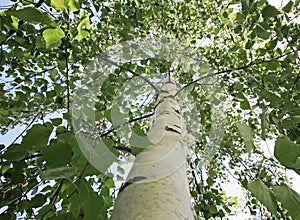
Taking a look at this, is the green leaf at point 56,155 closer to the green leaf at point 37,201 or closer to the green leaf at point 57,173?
the green leaf at point 57,173

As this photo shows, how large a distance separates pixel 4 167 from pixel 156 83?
5.44 ft

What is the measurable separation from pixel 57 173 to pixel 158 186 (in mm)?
264

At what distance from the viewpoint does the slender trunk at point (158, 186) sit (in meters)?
0.62

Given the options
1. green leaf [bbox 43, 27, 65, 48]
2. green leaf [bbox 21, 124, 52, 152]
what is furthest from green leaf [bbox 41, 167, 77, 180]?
green leaf [bbox 43, 27, 65, 48]

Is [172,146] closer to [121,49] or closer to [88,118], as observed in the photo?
[88,118]

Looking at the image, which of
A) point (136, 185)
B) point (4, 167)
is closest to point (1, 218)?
point (4, 167)

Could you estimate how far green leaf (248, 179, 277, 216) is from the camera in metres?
0.66

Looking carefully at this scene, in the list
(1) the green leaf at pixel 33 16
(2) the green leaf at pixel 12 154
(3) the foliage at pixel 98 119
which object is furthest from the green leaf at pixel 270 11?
(2) the green leaf at pixel 12 154

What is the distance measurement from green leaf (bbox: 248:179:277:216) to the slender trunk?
17 cm

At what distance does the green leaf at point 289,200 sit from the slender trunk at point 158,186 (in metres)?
0.23

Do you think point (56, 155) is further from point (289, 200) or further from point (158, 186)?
point (289, 200)

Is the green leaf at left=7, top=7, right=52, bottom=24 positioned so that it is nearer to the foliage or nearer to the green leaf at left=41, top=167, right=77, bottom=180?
the foliage

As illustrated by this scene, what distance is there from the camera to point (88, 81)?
1595 mm

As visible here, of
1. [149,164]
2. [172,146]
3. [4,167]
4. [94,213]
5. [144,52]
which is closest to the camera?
[94,213]
